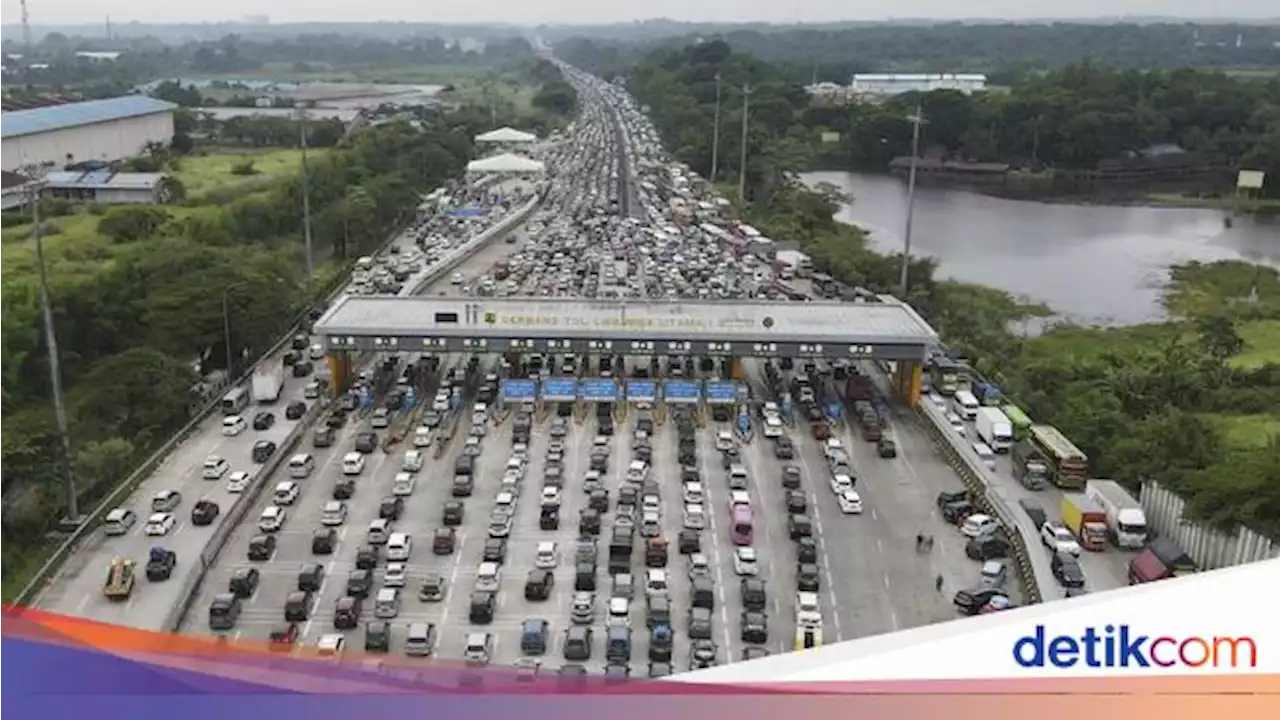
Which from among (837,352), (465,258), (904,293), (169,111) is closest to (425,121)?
(169,111)

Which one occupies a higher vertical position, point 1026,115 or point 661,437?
point 1026,115

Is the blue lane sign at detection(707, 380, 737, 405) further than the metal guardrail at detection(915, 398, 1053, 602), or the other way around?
the blue lane sign at detection(707, 380, 737, 405)

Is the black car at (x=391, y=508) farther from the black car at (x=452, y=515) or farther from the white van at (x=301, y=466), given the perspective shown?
the white van at (x=301, y=466)

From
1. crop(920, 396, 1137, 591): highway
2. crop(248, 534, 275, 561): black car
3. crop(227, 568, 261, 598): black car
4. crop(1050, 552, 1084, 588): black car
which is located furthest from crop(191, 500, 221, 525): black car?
crop(1050, 552, 1084, 588): black car

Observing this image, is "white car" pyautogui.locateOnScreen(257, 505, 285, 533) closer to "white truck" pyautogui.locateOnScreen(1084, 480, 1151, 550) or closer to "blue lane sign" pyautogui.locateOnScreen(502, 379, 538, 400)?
"blue lane sign" pyautogui.locateOnScreen(502, 379, 538, 400)

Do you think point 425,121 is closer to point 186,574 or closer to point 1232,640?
point 186,574

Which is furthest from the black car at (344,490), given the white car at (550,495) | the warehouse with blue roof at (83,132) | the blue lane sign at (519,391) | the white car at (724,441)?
the warehouse with blue roof at (83,132)
